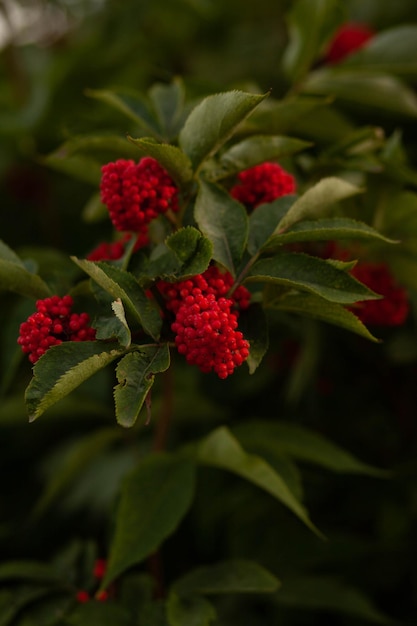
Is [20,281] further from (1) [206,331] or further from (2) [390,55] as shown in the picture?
(2) [390,55]

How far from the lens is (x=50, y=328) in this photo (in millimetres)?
855

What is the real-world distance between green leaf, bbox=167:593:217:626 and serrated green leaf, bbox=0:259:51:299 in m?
0.54

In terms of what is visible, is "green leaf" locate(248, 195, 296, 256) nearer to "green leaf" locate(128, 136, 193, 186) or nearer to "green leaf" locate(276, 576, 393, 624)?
"green leaf" locate(128, 136, 193, 186)

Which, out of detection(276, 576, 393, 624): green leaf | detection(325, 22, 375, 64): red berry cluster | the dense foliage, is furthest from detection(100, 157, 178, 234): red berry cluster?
detection(325, 22, 375, 64): red berry cluster

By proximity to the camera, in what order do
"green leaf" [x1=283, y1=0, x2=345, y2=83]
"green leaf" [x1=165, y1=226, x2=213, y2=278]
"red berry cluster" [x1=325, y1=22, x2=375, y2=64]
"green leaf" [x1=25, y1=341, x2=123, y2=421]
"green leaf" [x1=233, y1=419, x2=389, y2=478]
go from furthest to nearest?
"red berry cluster" [x1=325, y1=22, x2=375, y2=64] → "green leaf" [x1=283, y1=0, x2=345, y2=83] → "green leaf" [x1=233, y1=419, x2=389, y2=478] → "green leaf" [x1=165, y1=226, x2=213, y2=278] → "green leaf" [x1=25, y1=341, x2=123, y2=421]

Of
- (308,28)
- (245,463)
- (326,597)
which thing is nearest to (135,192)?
(245,463)

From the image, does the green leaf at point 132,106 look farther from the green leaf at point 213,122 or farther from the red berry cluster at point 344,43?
the red berry cluster at point 344,43

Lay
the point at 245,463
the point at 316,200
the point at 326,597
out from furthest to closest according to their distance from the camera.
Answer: the point at 326,597 → the point at 245,463 → the point at 316,200

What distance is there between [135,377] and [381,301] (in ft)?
1.79

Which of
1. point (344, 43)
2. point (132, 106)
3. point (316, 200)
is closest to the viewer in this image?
point (316, 200)

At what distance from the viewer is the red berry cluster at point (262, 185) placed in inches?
41.8

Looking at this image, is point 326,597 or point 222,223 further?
point 326,597

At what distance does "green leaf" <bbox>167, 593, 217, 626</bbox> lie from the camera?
1.09 meters

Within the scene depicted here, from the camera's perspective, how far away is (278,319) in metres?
1.53
